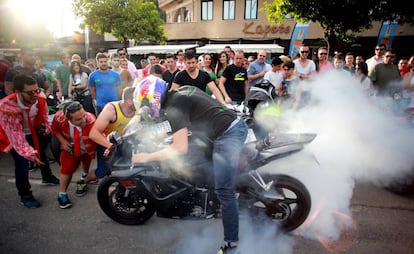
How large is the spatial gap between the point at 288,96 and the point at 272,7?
941 cm

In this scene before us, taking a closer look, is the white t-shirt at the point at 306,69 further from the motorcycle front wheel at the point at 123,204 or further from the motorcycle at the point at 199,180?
the motorcycle front wheel at the point at 123,204

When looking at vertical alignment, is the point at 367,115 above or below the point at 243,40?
below

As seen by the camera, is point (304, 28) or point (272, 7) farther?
point (304, 28)

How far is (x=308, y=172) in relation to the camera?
3.65m

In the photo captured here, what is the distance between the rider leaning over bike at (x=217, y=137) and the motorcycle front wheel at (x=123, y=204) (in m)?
0.66

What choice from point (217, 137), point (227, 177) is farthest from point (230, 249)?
point (217, 137)

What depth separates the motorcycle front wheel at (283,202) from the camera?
274cm

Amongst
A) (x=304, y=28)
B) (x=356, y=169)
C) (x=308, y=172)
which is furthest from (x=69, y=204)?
Answer: (x=304, y=28)

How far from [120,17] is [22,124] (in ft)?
67.5

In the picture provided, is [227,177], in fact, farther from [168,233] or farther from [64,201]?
[64,201]

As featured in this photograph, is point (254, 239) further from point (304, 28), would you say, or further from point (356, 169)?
point (304, 28)

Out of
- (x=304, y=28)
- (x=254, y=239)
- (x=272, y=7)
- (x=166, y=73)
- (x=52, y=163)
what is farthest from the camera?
(x=304, y=28)

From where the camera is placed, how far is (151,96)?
7.74 ft

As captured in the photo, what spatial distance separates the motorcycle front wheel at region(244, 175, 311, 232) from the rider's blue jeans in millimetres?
406
